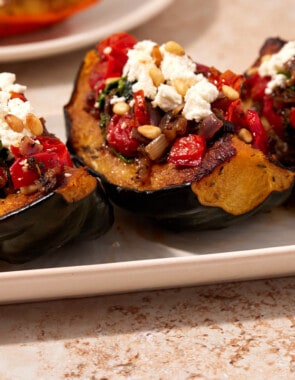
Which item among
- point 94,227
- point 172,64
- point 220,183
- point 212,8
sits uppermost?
point 172,64

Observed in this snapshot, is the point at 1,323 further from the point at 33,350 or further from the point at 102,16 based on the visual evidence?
the point at 102,16

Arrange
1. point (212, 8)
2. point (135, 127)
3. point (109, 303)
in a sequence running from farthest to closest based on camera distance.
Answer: point (212, 8), point (135, 127), point (109, 303)

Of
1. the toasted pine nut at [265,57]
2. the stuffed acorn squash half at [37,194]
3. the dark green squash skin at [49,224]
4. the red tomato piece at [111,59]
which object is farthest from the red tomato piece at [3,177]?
the toasted pine nut at [265,57]

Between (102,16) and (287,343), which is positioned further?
(102,16)

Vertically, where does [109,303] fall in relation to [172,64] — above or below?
below

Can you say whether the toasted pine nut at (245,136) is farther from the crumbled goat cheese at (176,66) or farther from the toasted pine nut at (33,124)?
the toasted pine nut at (33,124)

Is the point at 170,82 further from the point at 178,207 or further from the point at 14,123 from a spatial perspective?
the point at 14,123

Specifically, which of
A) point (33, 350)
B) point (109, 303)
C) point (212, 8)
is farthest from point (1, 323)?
point (212, 8)
